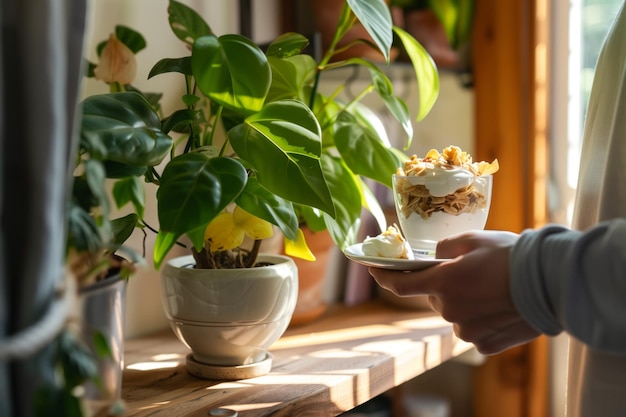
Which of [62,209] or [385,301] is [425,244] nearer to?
[62,209]

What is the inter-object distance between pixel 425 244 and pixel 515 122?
845mm

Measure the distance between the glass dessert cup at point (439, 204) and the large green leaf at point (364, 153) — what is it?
15cm

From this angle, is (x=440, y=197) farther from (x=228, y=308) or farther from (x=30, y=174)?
(x=30, y=174)

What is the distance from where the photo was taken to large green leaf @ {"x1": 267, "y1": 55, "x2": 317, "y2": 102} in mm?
1071

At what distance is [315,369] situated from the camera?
1.05 metres

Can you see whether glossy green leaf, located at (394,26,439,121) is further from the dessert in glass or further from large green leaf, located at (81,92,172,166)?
large green leaf, located at (81,92,172,166)

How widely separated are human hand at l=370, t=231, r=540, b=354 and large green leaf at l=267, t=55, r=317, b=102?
0.44 meters

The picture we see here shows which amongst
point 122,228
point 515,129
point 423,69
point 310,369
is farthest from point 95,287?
point 515,129

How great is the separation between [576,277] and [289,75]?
595 mm

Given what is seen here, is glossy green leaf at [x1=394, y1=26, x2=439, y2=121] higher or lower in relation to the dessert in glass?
higher

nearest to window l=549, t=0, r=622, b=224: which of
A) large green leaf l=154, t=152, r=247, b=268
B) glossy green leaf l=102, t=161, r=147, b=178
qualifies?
large green leaf l=154, t=152, r=247, b=268

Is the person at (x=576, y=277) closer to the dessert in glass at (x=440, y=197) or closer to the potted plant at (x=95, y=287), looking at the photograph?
the dessert in glass at (x=440, y=197)

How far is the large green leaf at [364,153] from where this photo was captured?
1096 millimetres

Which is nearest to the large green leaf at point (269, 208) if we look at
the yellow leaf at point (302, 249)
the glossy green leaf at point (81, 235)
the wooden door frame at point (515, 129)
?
the yellow leaf at point (302, 249)
